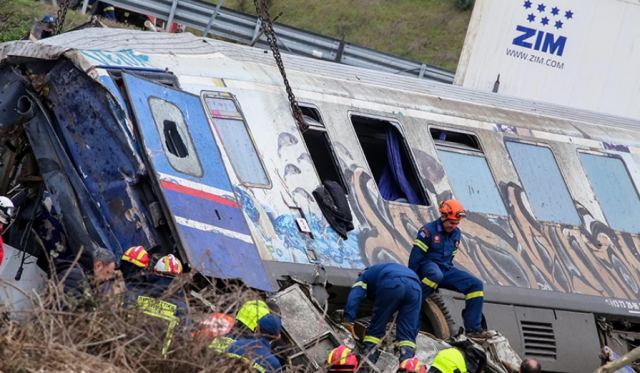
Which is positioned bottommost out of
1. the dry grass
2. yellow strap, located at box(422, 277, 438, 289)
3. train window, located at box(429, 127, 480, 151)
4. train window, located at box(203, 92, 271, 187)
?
the dry grass

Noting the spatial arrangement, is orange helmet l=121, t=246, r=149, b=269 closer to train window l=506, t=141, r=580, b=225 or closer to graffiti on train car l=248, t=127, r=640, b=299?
graffiti on train car l=248, t=127, r=640, b=299

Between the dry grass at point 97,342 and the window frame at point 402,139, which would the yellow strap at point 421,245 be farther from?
the dry grass at point 97,342

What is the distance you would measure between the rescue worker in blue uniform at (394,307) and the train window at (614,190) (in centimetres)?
516

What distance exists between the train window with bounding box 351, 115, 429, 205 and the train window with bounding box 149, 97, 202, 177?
Answer: 2773 millimetres

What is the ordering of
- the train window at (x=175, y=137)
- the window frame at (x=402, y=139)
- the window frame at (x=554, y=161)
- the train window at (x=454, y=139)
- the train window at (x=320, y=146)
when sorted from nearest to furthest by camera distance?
the train window at (x=175, y=137), the train window at (x=320, y=146), the window frame at (x=402, y=139), the train window at (x=454, y=139), the window frame at (x=554, y=161)

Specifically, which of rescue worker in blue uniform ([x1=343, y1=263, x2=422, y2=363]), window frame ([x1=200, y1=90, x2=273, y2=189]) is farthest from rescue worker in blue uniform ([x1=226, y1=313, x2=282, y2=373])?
window frame ([x1=200, y1=90, x2=273, y2=189])

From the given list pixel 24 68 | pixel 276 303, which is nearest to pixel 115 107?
pixel 24 68

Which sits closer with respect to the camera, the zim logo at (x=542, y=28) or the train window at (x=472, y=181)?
the train window at (x=472, y=181)

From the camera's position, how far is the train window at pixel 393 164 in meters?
14.8

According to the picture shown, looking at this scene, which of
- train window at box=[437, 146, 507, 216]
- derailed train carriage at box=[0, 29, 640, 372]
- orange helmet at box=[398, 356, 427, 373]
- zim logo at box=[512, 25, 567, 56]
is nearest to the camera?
orange helmet at box=[398, 356, 427, 373]

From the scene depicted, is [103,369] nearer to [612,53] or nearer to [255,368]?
[255,368]

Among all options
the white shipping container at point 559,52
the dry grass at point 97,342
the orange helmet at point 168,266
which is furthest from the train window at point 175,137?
the white shipping container at point 559,52

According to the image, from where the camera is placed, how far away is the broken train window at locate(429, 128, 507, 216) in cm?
1512

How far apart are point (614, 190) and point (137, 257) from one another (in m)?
7.92
